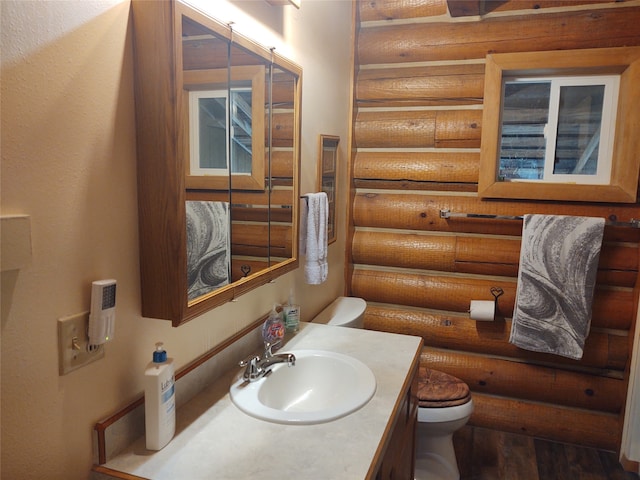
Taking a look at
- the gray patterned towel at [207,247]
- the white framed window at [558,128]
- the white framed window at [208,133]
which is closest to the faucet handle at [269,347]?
the gray patterned towel at [207,247]

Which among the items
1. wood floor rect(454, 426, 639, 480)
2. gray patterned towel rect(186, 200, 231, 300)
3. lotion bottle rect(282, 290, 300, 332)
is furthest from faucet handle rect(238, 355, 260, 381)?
wood floor rect(454, 426, 639, 480)

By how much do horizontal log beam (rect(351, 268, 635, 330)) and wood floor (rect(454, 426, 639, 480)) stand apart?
725mm

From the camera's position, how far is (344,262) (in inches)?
119

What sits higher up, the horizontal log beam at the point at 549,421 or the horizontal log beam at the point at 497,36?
the horizontal log beam at the point at 497,36

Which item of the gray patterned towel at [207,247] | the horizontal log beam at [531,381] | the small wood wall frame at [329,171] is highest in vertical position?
the small wood wall frame at [329,171]

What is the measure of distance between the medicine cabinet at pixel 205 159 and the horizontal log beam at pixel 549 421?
178 cm

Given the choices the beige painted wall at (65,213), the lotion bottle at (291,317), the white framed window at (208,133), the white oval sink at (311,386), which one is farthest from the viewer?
the lotion bottle at (291,317)

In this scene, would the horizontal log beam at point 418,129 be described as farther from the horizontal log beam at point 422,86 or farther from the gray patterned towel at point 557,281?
the gray patterned towel at point 557,281

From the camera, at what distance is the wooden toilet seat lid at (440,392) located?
7.20 ft

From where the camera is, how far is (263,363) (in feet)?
5.05

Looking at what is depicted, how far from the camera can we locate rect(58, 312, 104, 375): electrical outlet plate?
93cm

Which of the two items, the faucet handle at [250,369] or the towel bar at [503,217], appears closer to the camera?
the faucet handle at [250,369]

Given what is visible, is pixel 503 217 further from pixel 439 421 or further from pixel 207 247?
pixel 207 247

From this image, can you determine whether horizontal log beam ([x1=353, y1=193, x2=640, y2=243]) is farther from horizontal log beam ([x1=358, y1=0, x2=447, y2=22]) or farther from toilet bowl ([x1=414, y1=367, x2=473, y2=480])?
horizontal log beam ([x1=358, y1=0, x2=447, y2=22])
